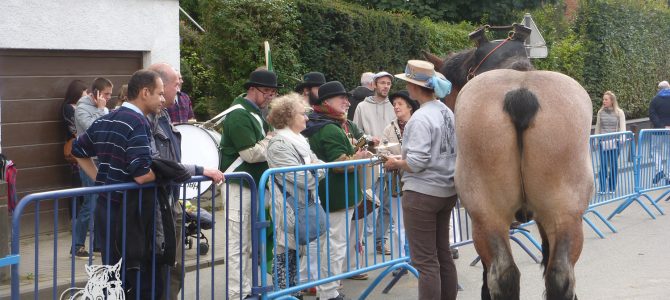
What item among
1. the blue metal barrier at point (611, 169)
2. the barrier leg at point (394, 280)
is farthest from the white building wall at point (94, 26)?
the blue metal barrier at point (611, 169)

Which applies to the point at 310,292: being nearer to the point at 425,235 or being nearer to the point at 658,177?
the point at 425,235

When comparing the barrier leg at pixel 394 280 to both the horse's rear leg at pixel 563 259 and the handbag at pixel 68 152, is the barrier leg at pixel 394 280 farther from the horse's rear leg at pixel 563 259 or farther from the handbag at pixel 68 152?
the handbag at pixel 68 152

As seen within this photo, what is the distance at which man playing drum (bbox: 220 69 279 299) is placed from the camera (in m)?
7.21

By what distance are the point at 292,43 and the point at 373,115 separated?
299cm

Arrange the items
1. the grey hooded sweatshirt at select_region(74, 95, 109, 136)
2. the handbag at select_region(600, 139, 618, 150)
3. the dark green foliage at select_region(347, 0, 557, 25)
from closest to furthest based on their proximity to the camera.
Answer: the grey hooded sweatshirt at select_region(74, 95, 109, 136) < the handbag at select_region(600, 139, 618, 150) < the dark green foliage at select_region(347, 0, 557, 25)

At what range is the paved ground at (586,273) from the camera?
7230 millimetres

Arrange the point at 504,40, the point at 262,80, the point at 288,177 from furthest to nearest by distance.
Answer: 1. the point at 262,80
2. the point at 288,177
3. the point at 504,40

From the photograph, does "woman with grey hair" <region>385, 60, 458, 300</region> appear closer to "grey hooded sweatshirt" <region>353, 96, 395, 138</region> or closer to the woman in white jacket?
the woman in white jacket

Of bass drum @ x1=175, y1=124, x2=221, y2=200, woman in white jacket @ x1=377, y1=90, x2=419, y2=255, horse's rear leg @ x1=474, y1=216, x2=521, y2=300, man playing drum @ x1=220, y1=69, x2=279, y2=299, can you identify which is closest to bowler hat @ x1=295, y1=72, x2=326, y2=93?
woman in white jacket @ x1=377, y1=90, x2=419, y2=255

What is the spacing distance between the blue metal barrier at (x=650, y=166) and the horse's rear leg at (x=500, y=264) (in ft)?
24.8

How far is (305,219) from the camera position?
6.77m

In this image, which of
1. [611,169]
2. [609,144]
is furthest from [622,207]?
[609,144]

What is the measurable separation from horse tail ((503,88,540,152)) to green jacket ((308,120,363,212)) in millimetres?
2241

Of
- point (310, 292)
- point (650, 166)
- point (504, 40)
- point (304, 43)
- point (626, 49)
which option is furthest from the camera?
point (626, 49)
